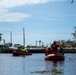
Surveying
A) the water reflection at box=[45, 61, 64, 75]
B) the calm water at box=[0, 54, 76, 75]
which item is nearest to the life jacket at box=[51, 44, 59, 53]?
the calm water at box=[0, 54, 76, 75]

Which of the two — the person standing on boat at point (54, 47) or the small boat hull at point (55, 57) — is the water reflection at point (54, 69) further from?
the person standing on boat at point (54, 47)

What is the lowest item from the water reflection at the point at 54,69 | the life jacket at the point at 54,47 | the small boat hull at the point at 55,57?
the water reflection at the point at 54,69

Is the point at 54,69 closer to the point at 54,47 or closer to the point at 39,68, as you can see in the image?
the point at 39,68

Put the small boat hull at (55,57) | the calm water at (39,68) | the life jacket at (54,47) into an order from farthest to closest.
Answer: the life jacket at (54,47) < the small boat hull at (55,57) < the calm water at (39,68)

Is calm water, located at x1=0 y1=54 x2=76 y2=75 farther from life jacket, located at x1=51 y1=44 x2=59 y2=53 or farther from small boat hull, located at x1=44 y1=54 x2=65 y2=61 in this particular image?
life jacket, located at x1=51 y1=44 x2=59 y2=53

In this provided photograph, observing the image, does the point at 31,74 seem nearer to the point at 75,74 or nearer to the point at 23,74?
the point at 23,74

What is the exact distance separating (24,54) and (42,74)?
192 ft

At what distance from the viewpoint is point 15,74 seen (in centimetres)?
3256

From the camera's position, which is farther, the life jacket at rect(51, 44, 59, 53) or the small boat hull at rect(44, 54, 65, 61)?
the life jacket at rect(51, 44, 59, 53)

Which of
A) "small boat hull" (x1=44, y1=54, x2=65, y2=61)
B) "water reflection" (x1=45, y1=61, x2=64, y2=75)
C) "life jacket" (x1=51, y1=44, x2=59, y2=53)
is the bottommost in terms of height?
"water reflection" (x1=45, y1=61, x2=64, y2=75)

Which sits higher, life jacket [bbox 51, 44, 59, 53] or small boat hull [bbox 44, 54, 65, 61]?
life jacket [bbox 51, 44, 59, 53]

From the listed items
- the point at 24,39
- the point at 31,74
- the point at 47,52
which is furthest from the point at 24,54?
the point at 31,74

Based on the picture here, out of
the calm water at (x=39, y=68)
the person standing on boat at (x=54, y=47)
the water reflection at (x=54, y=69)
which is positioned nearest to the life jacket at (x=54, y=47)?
the person standing on boat at (x=54, y=47)

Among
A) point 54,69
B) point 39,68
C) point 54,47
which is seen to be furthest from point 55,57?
point 54,69
